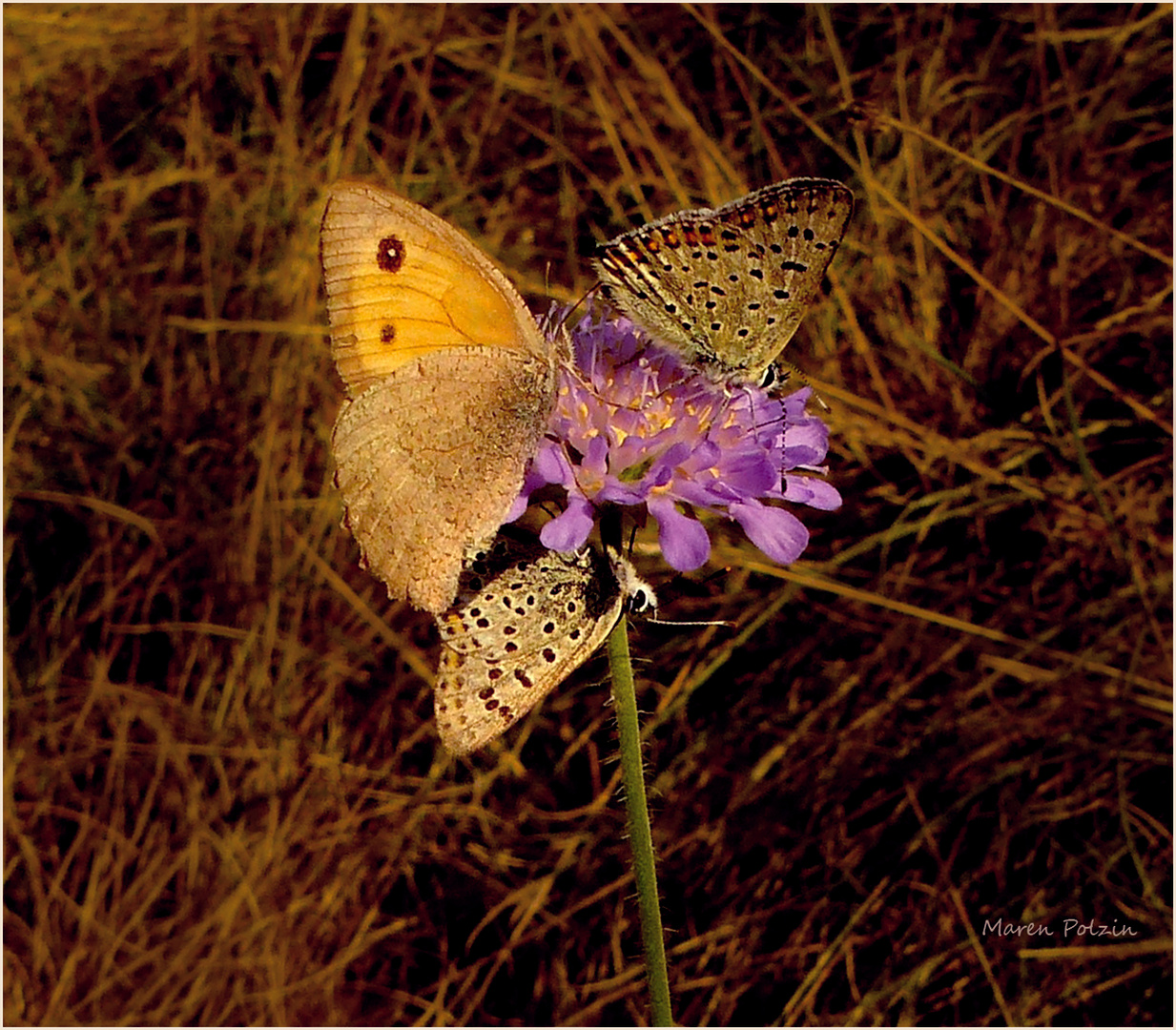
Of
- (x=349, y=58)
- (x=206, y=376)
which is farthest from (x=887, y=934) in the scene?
(x=349, y=58)

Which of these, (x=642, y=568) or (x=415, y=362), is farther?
(x=642, y=568)

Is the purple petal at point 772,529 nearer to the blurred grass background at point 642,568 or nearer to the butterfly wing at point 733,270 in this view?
the butterfly wing at point 733,270

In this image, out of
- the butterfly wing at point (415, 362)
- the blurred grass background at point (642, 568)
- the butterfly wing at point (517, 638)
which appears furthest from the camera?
the blurred grass background at point (642, 568)

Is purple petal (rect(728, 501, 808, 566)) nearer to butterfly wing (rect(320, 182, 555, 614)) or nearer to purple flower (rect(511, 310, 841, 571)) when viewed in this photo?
purple flower (rect(511, 310, 841, 571))

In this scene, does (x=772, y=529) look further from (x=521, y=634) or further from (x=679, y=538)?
(x=521, y=634)

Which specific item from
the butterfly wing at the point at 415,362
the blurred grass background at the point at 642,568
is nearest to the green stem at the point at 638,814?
the butterfly wing at the point at 415,362

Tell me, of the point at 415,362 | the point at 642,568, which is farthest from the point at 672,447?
the point at 642,568
